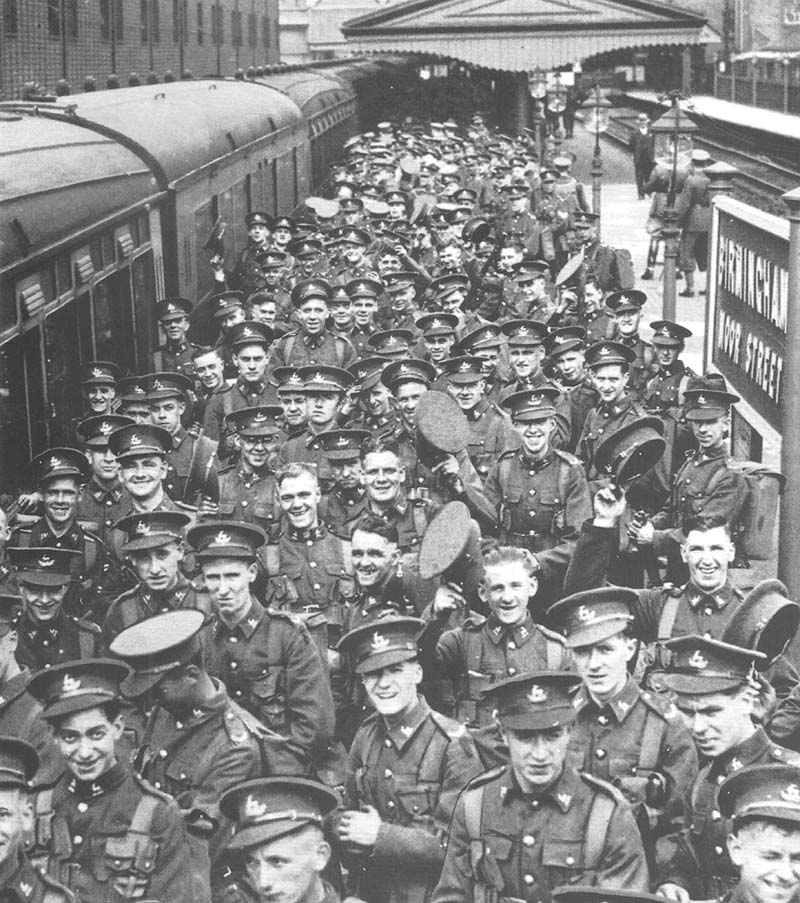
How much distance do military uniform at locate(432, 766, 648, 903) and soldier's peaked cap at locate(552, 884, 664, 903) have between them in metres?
0.40

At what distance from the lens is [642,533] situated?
285 inches

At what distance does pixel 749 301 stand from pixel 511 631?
1.94 meters

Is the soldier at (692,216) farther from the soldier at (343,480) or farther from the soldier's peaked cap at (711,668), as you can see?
the soldier's peaked cap at (711,668)

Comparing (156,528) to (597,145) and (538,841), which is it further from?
(597,145)

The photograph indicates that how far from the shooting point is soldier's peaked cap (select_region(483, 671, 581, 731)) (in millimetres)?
3943

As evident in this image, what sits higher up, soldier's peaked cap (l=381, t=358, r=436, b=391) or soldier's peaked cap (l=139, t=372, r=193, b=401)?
soldier's peaked cap (l=381, t=358, r=436, b=391)

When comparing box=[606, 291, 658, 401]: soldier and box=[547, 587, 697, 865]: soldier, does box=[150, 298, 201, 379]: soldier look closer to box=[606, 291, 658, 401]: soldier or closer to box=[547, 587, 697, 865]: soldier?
box=[606, 291, 658, 401]: soldier

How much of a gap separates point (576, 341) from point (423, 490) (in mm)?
2415

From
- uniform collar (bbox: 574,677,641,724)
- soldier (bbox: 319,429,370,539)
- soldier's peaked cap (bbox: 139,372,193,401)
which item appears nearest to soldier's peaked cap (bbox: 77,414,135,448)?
soldier's peaked cap (bbox: 139,372,193,401)

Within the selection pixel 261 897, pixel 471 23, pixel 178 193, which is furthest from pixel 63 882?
pixel 471 23

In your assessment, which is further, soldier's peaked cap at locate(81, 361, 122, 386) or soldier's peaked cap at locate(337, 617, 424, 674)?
soldier's peaked cap at locate(81, 361, 122, 386)

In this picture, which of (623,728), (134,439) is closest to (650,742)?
(623,728)

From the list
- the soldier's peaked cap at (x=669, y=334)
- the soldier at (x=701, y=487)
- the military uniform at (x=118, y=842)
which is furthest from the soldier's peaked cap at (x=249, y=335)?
the military uniform at (x=118, y=842)

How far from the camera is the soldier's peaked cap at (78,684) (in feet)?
13.7
